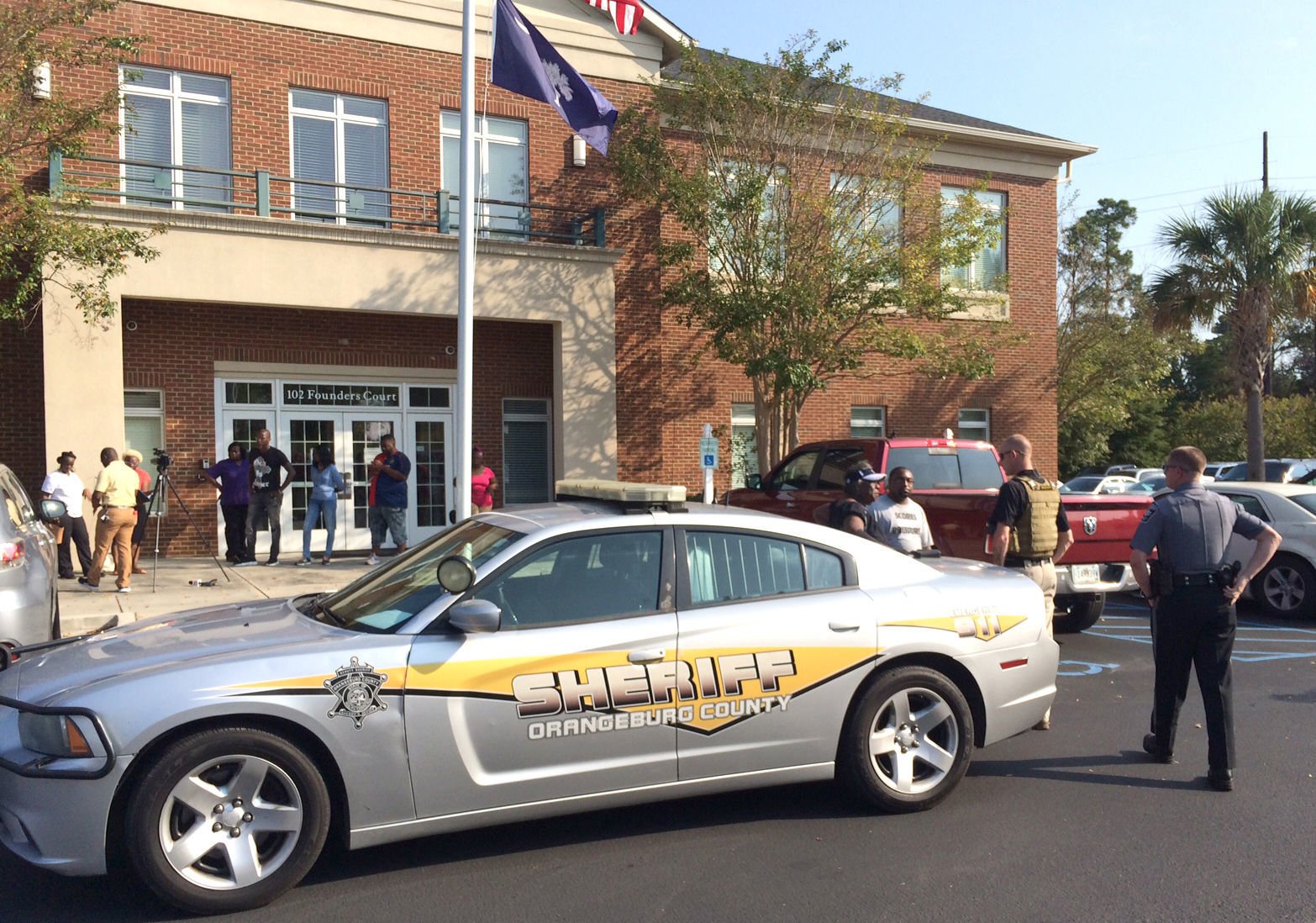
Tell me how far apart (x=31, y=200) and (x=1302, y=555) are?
44.0ft

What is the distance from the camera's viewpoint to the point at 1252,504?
450 inches

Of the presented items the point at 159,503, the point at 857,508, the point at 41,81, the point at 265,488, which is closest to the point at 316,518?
the point at 265,488

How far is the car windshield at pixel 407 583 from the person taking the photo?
4.57m

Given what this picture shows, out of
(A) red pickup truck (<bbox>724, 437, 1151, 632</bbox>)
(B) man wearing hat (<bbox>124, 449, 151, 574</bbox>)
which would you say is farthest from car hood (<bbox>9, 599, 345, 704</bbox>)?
(B) man wearing hat (<bbox>124, 449, 151, 574</bbox>)

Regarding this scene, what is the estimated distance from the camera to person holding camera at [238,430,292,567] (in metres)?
13.3

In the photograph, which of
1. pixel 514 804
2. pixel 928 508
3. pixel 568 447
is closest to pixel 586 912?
pixel 514 804

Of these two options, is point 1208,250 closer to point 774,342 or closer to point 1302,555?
point 774,342

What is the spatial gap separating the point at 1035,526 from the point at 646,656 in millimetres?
3305

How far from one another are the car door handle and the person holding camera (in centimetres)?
986

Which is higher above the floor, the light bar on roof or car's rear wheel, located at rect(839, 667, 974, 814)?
the light bar on roof

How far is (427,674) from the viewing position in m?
4.25

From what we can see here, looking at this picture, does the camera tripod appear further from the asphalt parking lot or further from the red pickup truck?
the asphalt parking lot

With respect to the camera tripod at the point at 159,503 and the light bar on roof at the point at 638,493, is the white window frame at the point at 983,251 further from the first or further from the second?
the light bar on roof at the point at 638,493

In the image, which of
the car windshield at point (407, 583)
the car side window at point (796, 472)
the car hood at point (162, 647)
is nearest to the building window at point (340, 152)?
the car side window at point (796, 472)
